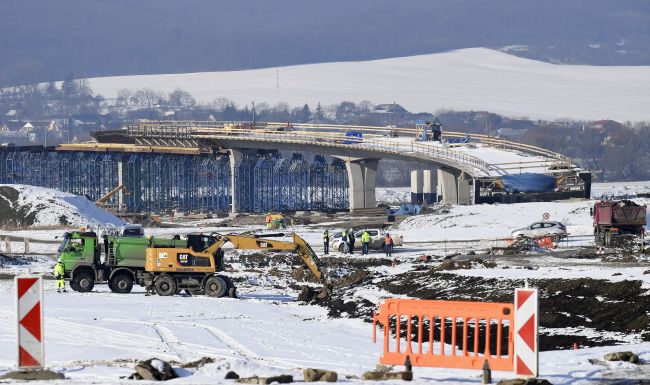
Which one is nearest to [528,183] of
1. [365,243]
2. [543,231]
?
[543,231]

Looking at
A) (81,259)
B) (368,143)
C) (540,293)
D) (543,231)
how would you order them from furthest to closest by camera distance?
(368,143)
(543,231)
(81,259)
(540,293)

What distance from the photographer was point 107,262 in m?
39.7

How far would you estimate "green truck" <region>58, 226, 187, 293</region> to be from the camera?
39.3 metres

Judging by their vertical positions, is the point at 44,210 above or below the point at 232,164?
below

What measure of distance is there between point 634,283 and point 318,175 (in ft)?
293

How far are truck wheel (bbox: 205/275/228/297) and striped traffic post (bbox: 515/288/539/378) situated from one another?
1977cm

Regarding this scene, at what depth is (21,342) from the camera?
758 inches

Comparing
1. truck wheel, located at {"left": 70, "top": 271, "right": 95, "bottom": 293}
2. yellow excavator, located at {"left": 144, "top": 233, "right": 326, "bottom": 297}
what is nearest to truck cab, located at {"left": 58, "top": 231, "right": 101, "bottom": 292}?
truck wheel, located at {"left": 70, "top": 271, "right": 95, "bottom": 293}

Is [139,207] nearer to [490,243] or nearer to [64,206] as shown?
[64,206]

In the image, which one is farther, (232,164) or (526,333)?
(232,164)

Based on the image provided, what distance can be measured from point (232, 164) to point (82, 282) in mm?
78054

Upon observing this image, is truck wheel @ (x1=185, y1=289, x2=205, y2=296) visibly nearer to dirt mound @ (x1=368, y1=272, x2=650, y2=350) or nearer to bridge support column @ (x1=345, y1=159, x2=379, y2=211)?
dirt mound @ (x1=368, y1=272, x2=650, y2=350)

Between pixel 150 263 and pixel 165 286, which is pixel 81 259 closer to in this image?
pixel 150 263

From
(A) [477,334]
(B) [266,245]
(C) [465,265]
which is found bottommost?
(C) [465,265]
